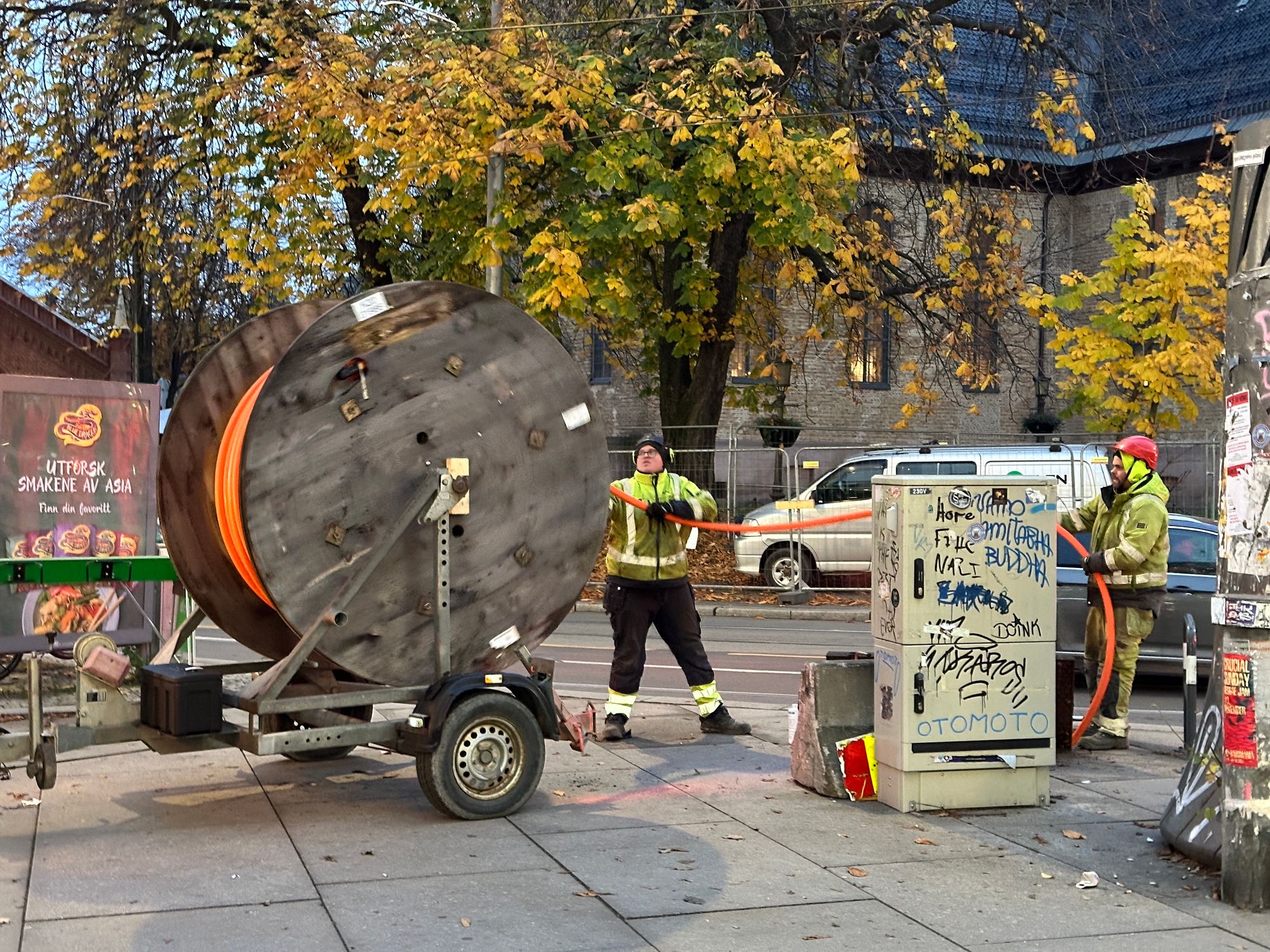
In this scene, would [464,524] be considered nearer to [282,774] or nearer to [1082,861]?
[282,774]

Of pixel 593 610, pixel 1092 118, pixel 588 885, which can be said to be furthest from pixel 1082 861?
pixel 1092 118

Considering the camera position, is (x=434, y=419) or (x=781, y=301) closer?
(x=434, y=419)

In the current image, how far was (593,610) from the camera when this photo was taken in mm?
21422

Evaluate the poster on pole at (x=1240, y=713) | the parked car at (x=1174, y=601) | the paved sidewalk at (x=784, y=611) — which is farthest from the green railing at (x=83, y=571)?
the paved sidewalk at (x=784, y=611)

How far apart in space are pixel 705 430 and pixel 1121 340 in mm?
6227

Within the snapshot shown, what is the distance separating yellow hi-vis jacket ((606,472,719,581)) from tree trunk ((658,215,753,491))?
13068 mm

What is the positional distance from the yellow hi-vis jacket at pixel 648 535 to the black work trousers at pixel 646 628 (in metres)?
0.12

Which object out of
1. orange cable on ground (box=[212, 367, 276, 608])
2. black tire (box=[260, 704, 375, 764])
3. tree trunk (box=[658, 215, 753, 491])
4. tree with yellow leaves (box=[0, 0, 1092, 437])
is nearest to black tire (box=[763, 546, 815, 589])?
tree trunk (box=[658, 215, 753, 491])

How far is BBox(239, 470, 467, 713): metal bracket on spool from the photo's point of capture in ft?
23.0

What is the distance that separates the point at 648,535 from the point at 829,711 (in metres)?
1.90

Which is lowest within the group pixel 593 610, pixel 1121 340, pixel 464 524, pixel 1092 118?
pixel 593 610

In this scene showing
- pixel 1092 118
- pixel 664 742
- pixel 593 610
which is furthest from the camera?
pixel 1092 118

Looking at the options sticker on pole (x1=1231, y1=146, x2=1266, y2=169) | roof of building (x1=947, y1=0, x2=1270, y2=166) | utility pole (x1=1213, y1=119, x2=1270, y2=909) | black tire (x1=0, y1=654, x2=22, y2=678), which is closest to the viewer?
utility pole (x1=1213, y1=119, x2=1270, y2=909)

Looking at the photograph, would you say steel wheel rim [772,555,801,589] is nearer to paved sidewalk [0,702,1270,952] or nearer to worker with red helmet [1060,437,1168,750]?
worker with red helmet [1060,437,1168,750]
